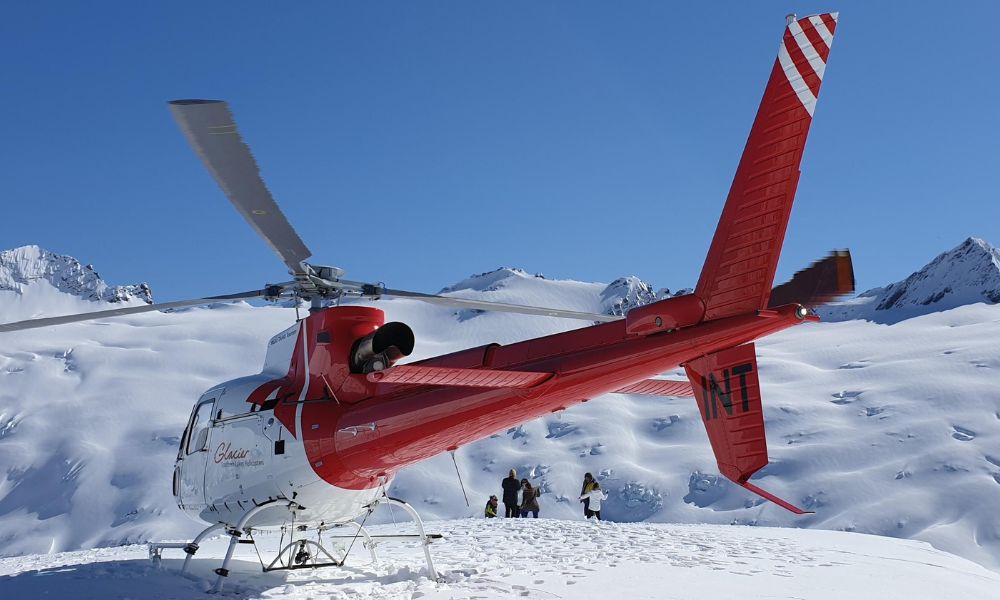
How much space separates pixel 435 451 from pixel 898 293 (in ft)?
432

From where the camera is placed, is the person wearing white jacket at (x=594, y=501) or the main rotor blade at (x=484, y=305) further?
the person wearing white jacket at (x=594, y=501)

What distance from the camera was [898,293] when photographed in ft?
405

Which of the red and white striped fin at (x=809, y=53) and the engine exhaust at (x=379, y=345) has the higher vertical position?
the red and white striped fin at (x=809, y=53)

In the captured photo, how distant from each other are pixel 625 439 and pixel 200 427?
41545 mm

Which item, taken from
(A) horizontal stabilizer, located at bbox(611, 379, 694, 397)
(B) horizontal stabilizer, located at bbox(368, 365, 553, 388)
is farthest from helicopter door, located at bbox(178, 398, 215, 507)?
(A) horizontal stabilizer, located at bbox(611, 379, 694, 397)

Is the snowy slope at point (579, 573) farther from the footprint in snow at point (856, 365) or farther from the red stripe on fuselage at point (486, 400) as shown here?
the footprint in snow at point (856, 365)

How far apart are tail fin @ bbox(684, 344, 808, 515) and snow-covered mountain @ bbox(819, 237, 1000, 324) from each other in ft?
367

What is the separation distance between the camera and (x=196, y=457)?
30.3ft

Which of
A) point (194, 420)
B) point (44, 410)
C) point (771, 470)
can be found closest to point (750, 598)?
point (194, 420)

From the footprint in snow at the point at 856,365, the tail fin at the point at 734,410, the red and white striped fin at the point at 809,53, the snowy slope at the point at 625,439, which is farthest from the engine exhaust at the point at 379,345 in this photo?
the footprint in snow at the point at 856,365

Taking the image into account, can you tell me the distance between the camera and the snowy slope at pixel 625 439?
115 ft


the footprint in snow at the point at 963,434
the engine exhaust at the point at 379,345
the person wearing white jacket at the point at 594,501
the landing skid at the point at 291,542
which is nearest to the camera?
the landing skid at the point at 291,542

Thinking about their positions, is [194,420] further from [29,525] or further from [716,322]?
[29,525]

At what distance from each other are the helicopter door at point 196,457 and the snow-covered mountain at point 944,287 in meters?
111
